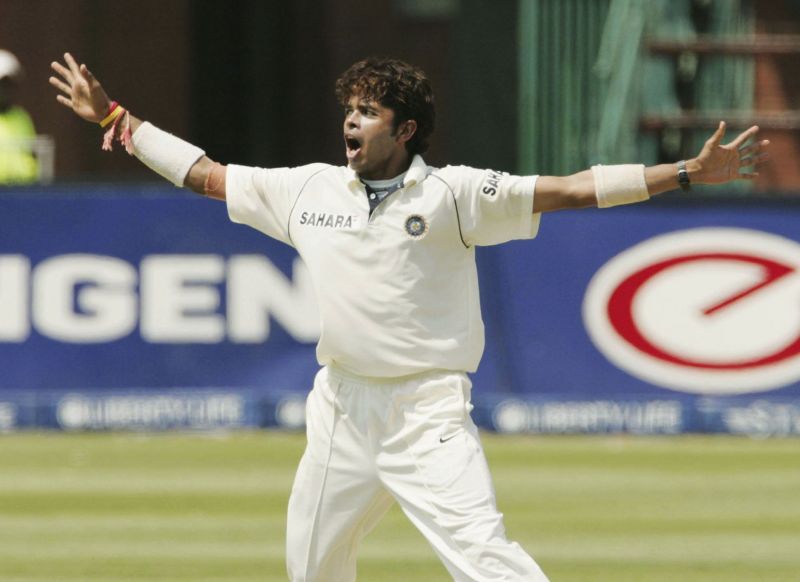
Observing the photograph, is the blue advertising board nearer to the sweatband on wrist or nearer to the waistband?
the sweatband on wrist

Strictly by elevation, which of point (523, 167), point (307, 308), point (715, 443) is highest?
point (523, 167)

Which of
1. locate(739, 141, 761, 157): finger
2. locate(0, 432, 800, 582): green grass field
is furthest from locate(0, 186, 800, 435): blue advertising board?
locate(739, 141, 761, 157): finger

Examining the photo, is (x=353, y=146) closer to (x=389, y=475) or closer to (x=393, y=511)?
(x=389, y=475)

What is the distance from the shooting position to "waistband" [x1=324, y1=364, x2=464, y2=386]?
6004 mm

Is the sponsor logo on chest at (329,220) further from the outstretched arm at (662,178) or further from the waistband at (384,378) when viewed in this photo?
the outstretched arm at (662,178)

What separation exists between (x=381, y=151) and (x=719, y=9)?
479 inches

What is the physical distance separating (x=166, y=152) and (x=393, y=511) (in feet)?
14.3

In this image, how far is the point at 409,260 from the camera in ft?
19.7

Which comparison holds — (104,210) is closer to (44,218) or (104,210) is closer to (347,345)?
(44,218)

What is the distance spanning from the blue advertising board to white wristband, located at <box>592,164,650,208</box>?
693 cm

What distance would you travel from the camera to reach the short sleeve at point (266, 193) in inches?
245

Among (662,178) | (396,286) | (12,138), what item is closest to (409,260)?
(396,286)

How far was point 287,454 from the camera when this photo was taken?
1210cm

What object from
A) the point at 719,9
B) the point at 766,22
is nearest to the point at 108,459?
the point at 719,9
